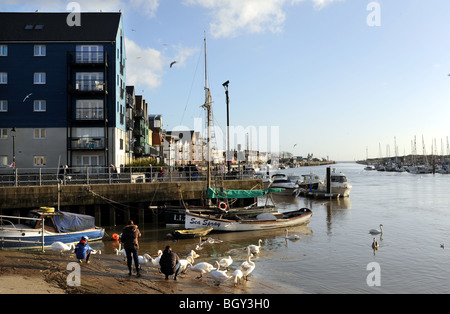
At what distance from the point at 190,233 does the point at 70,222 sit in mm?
6985

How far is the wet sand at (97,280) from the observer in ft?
40.5

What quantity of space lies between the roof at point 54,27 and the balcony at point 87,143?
1001cm

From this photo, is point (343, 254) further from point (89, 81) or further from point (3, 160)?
point (3, 160)

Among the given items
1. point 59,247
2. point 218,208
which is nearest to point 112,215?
point 218,208

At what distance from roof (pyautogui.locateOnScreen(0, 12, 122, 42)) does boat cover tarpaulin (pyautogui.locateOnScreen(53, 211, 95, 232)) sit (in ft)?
76.4

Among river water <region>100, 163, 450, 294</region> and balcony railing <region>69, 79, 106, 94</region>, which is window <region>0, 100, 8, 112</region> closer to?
balcony railing <region>69, 79, 106, 94</region>

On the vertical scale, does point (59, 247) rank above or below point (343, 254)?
above

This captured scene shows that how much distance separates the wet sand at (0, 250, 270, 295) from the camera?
1236 centimetres

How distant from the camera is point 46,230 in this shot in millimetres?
20578

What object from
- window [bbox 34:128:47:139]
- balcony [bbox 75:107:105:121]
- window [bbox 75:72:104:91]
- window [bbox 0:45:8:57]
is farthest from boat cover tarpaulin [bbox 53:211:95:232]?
window [bbox 0:45:8:57]

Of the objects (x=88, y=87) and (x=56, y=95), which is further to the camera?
(x=88, y=87)

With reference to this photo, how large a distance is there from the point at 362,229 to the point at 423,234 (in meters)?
4.13

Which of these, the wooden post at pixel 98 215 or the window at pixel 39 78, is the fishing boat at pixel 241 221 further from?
the window at pixel 39 78

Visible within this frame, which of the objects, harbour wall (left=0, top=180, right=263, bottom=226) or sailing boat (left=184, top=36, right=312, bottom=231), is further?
harbour wall (left=0, top=180, right=263, bottom=226)
